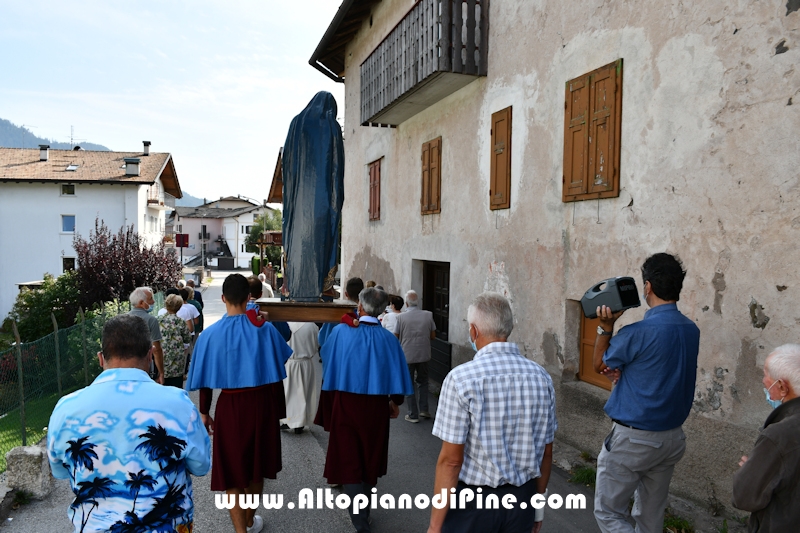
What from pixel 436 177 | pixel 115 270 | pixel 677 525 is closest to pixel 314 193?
pixel 436 177

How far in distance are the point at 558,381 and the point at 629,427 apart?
3.31 metres

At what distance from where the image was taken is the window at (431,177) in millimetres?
10133

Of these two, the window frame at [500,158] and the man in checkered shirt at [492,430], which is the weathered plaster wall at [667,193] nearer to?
the window frame at [500,158]

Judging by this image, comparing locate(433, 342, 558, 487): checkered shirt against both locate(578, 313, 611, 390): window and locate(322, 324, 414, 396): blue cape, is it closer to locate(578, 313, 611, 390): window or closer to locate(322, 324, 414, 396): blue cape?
locate(322, 324, 414, 396): blue cape

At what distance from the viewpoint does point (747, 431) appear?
4.36m

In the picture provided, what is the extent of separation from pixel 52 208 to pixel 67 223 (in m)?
1.14

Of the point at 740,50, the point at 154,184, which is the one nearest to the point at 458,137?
the point at 740,50

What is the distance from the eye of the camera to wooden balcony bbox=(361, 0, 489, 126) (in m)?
8.47

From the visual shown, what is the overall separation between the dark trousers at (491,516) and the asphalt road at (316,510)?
213 centimetres

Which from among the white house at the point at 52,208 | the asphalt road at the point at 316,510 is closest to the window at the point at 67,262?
the white house at the point at 52,208

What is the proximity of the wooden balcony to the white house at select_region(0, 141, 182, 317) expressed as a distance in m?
27.3

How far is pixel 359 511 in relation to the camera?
168 inches

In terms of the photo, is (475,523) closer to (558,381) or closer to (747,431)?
(747,431)

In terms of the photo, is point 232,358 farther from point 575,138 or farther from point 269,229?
point 269,229
